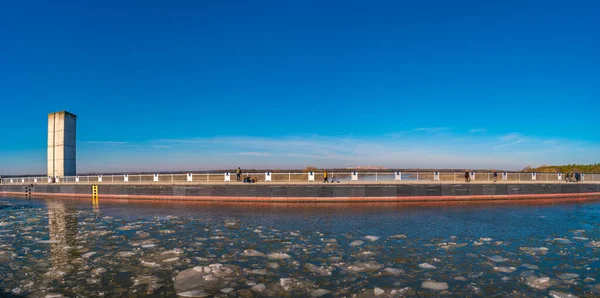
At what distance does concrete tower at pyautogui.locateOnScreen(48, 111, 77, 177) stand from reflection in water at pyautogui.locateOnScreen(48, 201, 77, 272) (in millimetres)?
24175

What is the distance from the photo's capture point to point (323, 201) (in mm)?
27875

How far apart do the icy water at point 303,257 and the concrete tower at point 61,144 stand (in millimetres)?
27924

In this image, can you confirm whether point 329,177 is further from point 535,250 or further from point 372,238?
point 535,250

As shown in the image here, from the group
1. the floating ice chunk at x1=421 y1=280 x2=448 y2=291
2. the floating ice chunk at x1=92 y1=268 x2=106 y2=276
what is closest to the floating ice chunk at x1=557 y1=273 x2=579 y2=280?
the floating ice chunk at x1=421 y1=280 x2=448 y2=291

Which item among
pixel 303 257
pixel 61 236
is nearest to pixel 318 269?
pixel 303 257

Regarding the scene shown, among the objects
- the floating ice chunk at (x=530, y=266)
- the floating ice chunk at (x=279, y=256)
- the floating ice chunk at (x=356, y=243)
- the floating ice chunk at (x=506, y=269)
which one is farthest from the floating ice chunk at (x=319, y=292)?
the floating ice chunk at (x=530, y=266)

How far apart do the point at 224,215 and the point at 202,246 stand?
844 centimetres

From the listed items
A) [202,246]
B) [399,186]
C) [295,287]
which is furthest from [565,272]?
[399,186]

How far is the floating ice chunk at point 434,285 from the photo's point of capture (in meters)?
8.12

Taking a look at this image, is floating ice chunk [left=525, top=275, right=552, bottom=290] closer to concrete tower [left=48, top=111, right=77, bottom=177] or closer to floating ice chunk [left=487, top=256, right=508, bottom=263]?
floating ice chunk [left=487, top=256, right=508, bottom=263]

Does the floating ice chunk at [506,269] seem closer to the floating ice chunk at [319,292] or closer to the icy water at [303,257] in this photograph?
the icy water at [303,257]

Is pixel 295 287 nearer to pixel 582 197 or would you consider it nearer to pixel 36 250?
pixel 36 250

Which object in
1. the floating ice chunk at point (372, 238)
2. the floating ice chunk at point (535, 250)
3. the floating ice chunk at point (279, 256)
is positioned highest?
the floating ice chunk at point (279, 256)

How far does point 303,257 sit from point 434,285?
13.5ft
